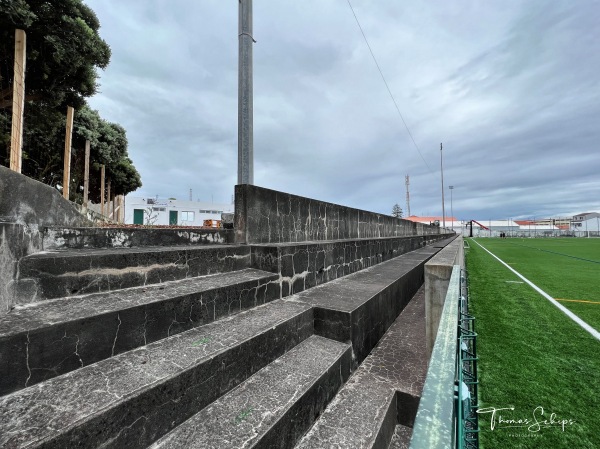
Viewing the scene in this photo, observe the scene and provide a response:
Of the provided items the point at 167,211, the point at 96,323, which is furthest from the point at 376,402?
the point at 167,211

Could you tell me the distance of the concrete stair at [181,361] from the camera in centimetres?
115

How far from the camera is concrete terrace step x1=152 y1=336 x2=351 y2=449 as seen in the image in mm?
1284

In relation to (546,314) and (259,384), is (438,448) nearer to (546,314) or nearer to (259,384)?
Result: (259,384)

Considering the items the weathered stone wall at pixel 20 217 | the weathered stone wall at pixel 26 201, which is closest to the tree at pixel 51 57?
the weathered stone wall at pixel 20 217

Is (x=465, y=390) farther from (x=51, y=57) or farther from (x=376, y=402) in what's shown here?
(x=51, y=57)

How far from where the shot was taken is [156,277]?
2.22 meters

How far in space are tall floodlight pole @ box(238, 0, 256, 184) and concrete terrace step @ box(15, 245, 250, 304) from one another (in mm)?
1455

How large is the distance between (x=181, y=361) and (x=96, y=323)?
509mm

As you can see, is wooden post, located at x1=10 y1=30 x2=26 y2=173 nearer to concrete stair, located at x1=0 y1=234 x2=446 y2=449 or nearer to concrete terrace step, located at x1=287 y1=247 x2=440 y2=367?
concrete stair, located at x1=0 y1=234 x2=446 y2=449

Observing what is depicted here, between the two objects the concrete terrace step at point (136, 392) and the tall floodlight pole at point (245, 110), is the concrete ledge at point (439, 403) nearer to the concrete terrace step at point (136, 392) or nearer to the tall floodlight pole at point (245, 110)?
the concrete terrace step at point (136, 392)

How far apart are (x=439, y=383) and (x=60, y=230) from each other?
116 inches

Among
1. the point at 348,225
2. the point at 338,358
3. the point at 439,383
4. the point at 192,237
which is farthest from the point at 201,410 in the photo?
the point at 348,225

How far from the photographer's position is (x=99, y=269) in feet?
6.19

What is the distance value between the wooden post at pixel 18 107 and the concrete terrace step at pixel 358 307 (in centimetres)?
673
